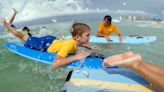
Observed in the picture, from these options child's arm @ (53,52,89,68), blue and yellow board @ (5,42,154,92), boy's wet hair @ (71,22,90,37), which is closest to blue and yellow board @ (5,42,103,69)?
child's arm @ (53,52,89,68)

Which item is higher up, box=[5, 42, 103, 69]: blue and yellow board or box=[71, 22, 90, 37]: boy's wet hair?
box=[71, 22, 90, 37]: boy's wet hair

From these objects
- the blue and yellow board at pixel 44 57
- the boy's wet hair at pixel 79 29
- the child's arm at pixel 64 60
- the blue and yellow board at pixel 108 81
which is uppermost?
the boy's wet hair at pixel 79 29

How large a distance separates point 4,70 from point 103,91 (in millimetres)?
3738

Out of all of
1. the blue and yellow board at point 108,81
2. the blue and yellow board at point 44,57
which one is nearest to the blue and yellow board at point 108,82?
the blue and yellow board at point 108,81

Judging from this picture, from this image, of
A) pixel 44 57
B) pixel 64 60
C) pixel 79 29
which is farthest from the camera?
pixel 44 57

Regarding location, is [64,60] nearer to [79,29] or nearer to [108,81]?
[79,29]

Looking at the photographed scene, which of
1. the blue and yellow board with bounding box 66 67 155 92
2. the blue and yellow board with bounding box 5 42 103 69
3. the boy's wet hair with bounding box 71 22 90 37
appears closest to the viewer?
the blue and yellow board with bounding box 66 67 155 92

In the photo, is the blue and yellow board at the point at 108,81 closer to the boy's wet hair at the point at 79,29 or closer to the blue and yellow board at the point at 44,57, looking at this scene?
the boy's wet hair at the point at 79,29

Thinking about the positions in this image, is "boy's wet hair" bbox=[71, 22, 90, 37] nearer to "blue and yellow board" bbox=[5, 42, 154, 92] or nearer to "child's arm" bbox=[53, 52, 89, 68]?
"child's arm" bbox=[53, 52, 89, 68]

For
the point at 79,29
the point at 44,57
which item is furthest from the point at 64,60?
the point at 44,57

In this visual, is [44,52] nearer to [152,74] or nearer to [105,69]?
[105,69]

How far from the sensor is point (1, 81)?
19.5 ft

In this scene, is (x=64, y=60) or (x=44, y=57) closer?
(x=64, y=60)

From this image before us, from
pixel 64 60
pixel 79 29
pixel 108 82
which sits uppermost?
pixel 79 29
